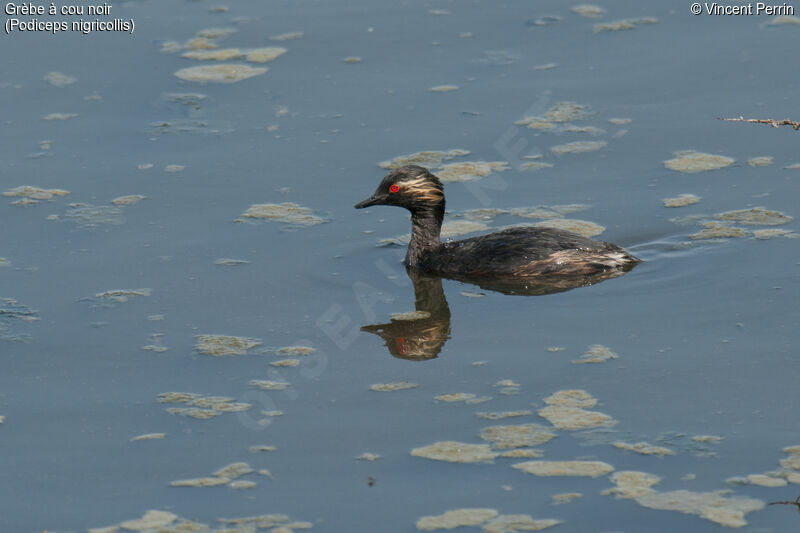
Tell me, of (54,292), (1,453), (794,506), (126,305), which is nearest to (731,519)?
(794,506)

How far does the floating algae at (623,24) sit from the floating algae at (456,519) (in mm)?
9886

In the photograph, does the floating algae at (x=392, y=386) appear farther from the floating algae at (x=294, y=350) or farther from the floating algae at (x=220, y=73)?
the floating algae at (x=220, y=73)

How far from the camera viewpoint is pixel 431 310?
34.1ft

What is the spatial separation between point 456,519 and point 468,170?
245 inches

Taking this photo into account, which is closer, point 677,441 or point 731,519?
point 731,519

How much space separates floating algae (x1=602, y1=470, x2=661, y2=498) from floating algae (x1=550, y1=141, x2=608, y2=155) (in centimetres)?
613

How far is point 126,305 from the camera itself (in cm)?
1009

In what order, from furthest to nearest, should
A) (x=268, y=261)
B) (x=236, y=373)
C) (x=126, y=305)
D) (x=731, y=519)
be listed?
(x=268, y=261) < (x=126, y=305) < (x=236, y=373) < (x=731, y=519)

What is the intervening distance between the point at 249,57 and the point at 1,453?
855 centimetres

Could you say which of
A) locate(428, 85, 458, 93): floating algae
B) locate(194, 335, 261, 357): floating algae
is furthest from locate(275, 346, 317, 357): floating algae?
locate(428, 85, 458, 93): floating algae

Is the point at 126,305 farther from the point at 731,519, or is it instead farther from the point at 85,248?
the point at 731,519

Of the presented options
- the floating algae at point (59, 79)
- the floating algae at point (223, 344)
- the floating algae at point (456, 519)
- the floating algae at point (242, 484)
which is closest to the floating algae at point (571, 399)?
the floating algae at point (456, 519)

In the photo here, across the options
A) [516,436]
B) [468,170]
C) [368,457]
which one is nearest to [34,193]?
[468,170]

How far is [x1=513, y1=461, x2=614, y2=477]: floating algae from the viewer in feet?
23.6
